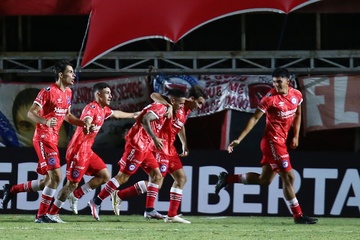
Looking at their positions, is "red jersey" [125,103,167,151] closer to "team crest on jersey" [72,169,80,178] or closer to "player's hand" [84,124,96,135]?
"player's hand" [84,124,96,135]

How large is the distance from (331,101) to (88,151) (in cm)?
495

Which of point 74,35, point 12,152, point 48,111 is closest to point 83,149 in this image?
point 48,111

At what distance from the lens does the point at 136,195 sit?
746 inches

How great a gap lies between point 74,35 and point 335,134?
4898 millimetres

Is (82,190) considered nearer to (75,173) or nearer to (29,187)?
(75,173)

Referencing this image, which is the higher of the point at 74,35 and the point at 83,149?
the point at 74,35

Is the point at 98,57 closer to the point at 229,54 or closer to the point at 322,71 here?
the point at 229,54

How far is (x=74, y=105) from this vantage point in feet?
70.1

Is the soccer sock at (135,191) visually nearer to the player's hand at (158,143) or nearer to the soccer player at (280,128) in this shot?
the player's hand at (158,143)

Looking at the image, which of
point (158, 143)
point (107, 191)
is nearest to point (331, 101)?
point (107, 191)

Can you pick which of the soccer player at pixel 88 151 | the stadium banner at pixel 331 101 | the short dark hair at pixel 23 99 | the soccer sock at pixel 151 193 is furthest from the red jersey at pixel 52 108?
the stadium banner at pixel 331 101

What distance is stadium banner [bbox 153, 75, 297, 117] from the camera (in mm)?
21047

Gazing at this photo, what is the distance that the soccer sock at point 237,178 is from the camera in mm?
18281

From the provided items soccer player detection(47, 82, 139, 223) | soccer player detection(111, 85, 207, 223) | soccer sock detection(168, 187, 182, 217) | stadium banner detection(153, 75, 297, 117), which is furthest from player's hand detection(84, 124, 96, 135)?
stadium banner detection(153, 75, 297, 117)
